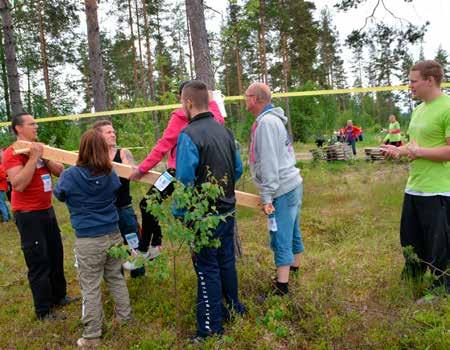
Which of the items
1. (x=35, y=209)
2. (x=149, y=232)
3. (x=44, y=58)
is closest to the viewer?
(x=35, y=209)

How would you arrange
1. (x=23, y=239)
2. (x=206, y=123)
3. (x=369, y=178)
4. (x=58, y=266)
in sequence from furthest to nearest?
1. (x=369, y=178)
2. (x=58, y=266)
3. (x=23, y=239)
4. (x=206, y=123)

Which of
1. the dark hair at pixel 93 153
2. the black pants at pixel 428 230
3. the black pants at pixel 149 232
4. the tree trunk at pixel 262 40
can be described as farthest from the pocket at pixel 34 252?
the tree trunk at pixel 262 40

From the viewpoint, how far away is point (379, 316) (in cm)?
325

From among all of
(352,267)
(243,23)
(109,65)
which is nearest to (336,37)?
(109,65)

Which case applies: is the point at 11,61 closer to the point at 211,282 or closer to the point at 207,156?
the point at 207,156

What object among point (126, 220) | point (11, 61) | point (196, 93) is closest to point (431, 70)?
point (196, 93)

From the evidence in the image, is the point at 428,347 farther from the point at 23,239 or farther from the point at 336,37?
the point at 336,37

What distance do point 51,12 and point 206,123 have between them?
37.5ft

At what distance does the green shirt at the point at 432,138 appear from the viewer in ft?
10.7

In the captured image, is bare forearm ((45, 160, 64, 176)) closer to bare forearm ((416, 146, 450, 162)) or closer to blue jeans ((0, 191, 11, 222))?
bare forearm ((416, 146, 450, 162))

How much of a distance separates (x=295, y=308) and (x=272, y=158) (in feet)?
4.26

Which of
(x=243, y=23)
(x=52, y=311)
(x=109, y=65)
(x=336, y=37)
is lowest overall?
(x=52, y=311)

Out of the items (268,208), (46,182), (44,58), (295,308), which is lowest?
(295,308)

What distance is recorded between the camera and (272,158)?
3.49 m
